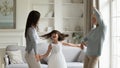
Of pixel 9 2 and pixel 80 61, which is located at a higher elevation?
pixel 9 2

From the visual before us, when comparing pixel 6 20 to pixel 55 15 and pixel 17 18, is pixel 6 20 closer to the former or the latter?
pixel 17 18

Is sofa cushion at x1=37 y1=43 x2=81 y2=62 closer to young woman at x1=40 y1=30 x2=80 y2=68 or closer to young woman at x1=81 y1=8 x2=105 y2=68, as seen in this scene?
young woman at x1=40 y1=30 x2=80 y2=68

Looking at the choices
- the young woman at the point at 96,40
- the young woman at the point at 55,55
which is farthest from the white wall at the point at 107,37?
the young woman at the point at 96,40

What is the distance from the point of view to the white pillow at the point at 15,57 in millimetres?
6887

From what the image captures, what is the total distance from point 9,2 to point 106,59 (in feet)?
10.4

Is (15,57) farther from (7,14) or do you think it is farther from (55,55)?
(55,55)

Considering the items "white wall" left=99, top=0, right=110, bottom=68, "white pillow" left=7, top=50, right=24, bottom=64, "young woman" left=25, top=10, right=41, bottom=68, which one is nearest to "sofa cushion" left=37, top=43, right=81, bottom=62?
"white pillow" left=7, top=50, right=24, bottom=64

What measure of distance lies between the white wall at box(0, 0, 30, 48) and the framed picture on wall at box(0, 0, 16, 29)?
0.11 m

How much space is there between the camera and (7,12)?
8023mm

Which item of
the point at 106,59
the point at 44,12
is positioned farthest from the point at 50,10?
the point at 106,59

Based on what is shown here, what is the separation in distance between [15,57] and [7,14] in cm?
159
